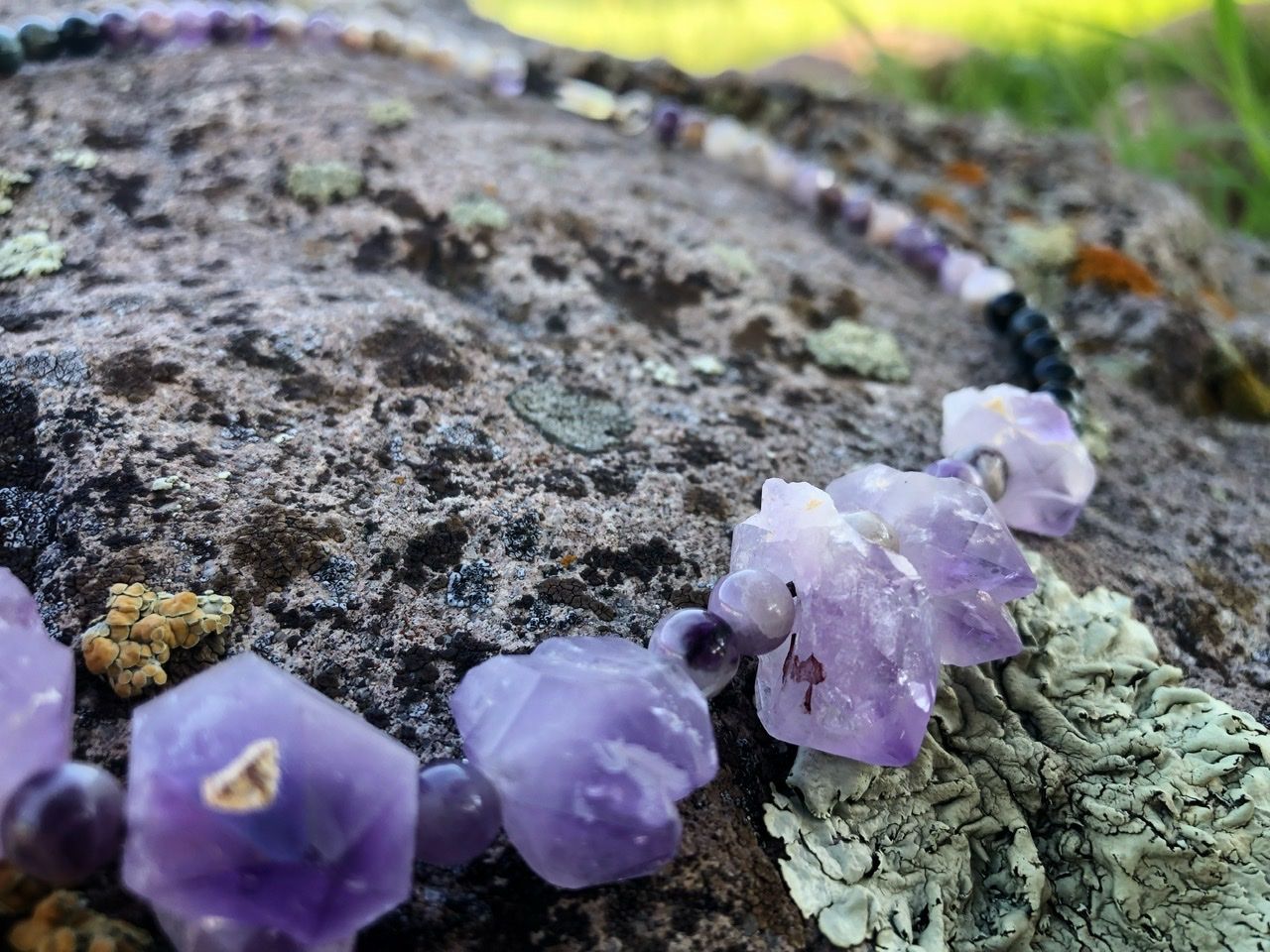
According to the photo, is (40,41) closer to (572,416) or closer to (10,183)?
(10,183)

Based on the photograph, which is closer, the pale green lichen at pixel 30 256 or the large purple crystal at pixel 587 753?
the large purple crystal at pixel 587 753

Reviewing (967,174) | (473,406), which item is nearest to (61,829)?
(473,406)

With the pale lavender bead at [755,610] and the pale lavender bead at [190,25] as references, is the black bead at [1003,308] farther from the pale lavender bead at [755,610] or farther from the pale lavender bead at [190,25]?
the pale lavender bead at [190,25]

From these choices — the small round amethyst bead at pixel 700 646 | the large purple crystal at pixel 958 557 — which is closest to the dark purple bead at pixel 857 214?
the large purple crystal at pixel 958 557

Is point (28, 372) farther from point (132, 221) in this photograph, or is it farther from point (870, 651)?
point (870, 651)

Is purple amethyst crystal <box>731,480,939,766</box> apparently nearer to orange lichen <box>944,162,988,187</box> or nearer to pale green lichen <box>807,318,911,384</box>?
pale green lichen <box>807,318,911,384</box>

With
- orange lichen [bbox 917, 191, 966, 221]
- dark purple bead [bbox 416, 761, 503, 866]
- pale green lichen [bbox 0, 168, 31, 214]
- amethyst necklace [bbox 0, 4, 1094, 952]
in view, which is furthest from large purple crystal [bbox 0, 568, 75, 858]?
orange lichen [bbox 917, 191, 966, 221]
